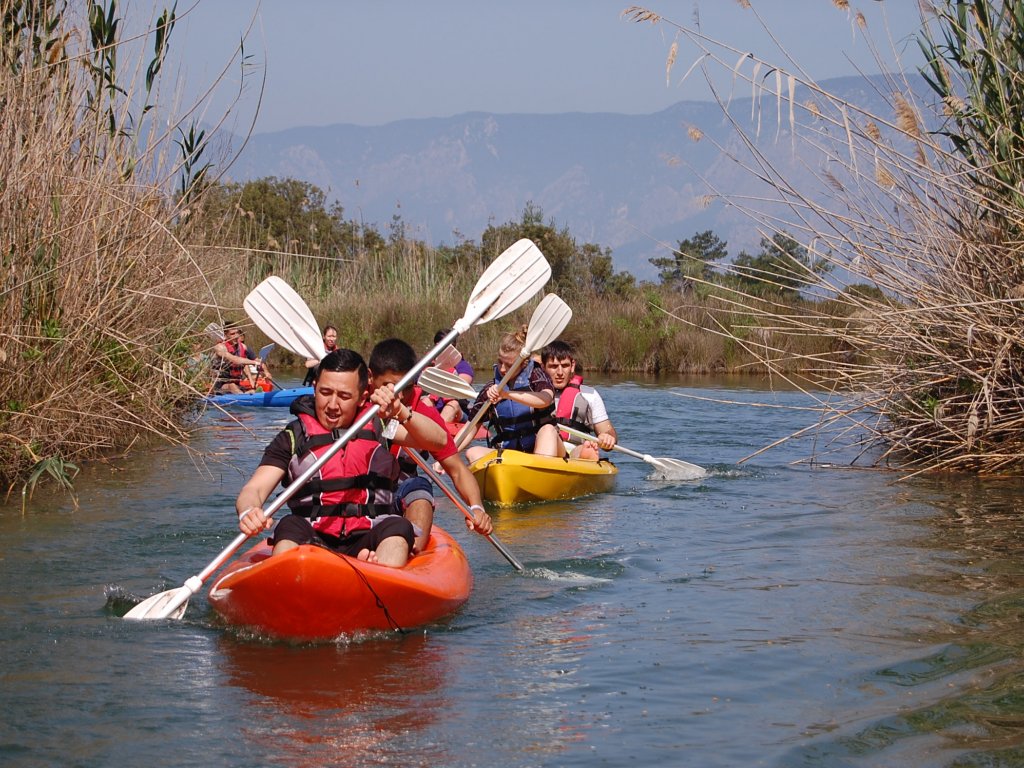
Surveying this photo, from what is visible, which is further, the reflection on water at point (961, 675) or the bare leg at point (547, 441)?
the bare leg at point (547, 441)

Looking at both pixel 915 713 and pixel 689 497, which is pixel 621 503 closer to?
pixel 689 497

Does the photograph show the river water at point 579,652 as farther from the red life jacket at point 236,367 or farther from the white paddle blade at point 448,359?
the red life jacket at point 236,367

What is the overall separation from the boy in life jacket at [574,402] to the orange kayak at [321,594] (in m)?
4.17

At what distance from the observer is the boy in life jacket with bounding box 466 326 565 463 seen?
8320 mm

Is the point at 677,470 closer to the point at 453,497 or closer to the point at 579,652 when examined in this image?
the point at 453,497

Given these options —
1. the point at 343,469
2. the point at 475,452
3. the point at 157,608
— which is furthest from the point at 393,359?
the point at 475,452

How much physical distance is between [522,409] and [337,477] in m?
3.87

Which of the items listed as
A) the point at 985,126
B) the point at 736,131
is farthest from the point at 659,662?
the point at 985,126

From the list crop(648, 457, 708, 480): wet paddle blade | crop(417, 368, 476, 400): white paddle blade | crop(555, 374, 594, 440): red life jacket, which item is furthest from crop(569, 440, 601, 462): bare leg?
crop(417, 368, 476, 400): white paddle blade

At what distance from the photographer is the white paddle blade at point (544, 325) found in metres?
7.54

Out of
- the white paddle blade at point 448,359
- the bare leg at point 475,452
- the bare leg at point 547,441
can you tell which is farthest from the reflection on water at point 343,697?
the bare leg at point 547,441

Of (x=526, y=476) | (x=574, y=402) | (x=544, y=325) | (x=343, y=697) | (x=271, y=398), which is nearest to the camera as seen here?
(x=343, y=697)

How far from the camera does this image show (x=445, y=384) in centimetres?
577

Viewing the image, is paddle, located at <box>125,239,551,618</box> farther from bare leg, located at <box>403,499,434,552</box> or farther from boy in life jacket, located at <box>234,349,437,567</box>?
bare leg, located at <box>403,499,434,552</box>
